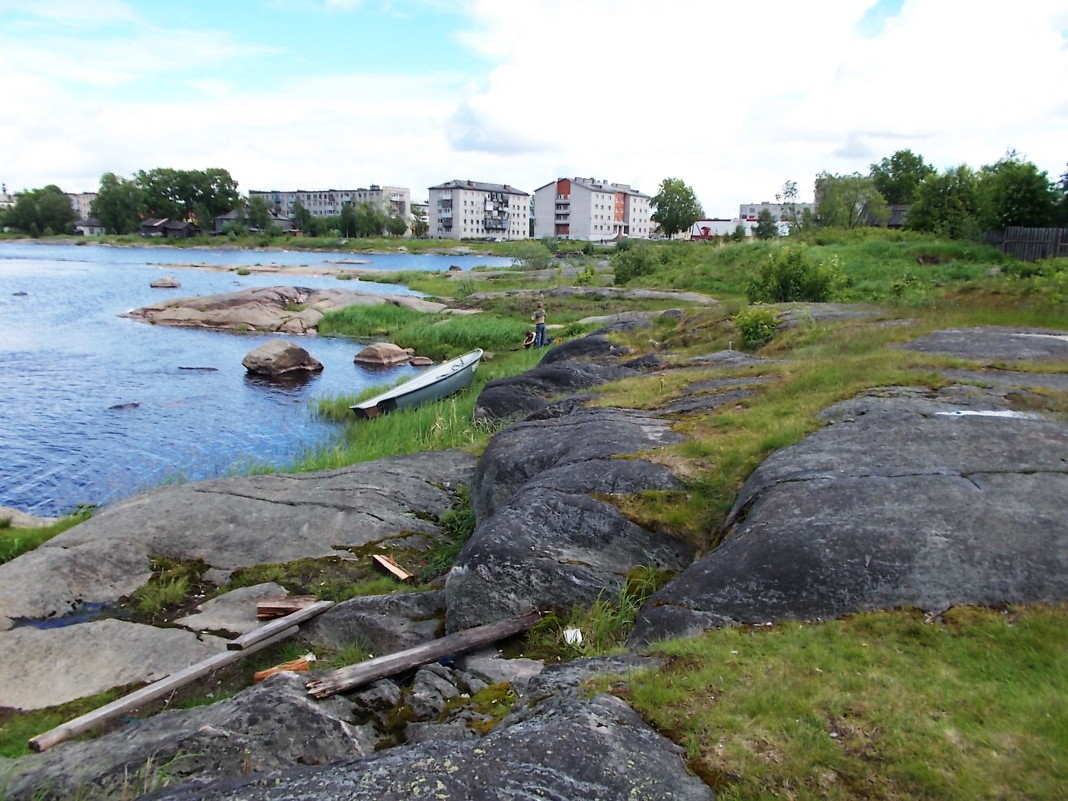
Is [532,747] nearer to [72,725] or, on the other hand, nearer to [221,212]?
[72,725]

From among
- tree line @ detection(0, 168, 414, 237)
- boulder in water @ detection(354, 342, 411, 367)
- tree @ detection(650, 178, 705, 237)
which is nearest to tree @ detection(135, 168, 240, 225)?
tree line @ detection(0, 168, 414, 237)

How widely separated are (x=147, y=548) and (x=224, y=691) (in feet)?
15.3

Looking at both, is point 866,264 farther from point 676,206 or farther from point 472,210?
point 472,210

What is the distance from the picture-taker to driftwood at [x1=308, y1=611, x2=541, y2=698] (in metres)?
6.99

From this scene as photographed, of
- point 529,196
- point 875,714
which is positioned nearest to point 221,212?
point 529,196

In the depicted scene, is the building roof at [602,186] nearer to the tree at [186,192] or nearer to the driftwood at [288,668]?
the tree at [186,192]

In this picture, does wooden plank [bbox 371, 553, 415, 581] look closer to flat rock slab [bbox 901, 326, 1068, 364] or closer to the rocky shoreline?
the rocky shoreline

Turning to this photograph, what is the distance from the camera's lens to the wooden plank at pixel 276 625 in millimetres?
9359

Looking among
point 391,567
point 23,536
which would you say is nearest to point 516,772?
point 391,567

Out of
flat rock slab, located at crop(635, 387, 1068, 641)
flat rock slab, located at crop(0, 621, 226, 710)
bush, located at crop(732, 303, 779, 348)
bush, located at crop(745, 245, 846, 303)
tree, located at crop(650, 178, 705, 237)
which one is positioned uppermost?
tree, located at crop(650, 178, 705, 237)

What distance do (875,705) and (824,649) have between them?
2.39 feet

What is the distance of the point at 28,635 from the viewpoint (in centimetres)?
993

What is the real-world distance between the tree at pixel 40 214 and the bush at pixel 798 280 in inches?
6626

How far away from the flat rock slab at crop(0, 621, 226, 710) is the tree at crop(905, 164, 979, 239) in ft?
154
